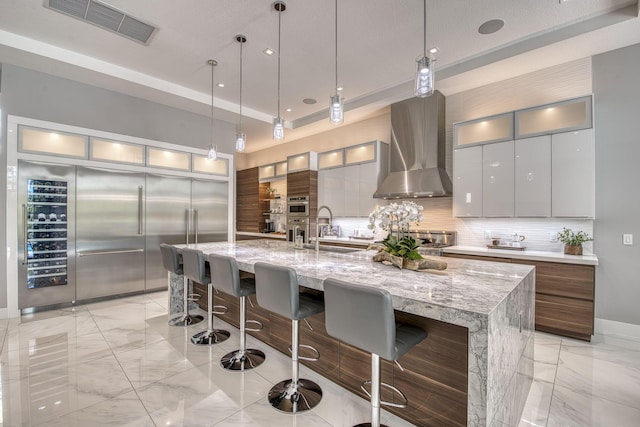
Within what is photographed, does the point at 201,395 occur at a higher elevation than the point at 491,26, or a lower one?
lower

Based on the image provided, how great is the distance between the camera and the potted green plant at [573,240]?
325 cm

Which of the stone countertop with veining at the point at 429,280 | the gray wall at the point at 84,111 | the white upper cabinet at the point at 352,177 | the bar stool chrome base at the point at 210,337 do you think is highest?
the gray wall at the point at 84,111

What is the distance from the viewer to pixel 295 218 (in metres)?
6.09

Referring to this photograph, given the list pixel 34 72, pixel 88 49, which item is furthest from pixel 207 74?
pixel 34 72

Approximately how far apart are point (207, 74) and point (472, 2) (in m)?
3.41

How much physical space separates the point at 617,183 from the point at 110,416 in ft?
16.6

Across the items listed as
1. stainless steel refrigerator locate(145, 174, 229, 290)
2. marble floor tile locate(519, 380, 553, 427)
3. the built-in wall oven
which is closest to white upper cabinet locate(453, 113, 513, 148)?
marble floor tile locate(519, 380, 553, 427)

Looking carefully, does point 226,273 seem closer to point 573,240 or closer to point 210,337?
point 210,337

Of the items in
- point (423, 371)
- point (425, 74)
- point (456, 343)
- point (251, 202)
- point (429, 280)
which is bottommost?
point (423, 371)

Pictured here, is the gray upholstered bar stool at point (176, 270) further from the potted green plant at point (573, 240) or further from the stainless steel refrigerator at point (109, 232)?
the potted green plant at point (573, 240)

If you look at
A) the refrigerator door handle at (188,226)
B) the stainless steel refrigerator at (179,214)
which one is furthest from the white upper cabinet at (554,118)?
the refrigerator door handle at (188,226)

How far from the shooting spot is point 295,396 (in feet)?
6.64

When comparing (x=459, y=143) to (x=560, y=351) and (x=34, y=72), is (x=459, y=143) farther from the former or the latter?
(x=34, y=72)

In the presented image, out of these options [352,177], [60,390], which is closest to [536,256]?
[352,177]
